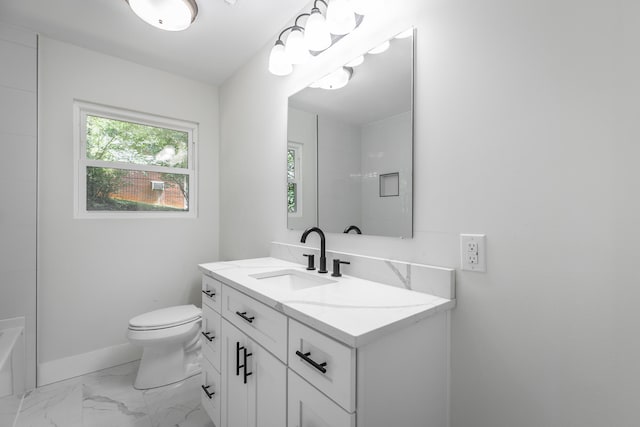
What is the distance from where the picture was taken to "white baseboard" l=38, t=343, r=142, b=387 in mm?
1960

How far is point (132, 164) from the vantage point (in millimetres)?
2346

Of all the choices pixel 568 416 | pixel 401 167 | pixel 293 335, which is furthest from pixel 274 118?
pixel 568 416

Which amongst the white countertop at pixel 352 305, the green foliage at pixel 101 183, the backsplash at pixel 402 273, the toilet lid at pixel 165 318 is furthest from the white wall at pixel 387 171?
the green foliage at pixel 101 183

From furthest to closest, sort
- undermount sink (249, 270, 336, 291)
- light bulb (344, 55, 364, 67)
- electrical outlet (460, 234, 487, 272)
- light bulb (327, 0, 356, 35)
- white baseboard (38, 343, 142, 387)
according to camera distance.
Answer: white baseboard (38, 343, 142, 387) → undermount sink (249, 270, 336, 291) → light bulb (344, 55, 364, 67) → light bulb (327, 0, 356, 35) → electrical outlet (460, 234, 487, 272)

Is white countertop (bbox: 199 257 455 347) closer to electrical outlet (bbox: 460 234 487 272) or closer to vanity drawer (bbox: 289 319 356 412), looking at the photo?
vanity drawer (bbox: 289 319 356 412)

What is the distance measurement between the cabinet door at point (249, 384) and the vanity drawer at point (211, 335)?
8cm

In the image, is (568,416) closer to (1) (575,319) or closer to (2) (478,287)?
(1) (575,319)

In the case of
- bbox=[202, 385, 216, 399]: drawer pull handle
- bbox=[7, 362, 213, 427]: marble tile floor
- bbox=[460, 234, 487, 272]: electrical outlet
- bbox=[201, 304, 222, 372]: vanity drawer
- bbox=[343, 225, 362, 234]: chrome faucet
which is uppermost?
bbox=[343, 225, 362, 234]: chrome faucet

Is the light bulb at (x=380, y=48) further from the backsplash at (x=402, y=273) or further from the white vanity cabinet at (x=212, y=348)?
the white vanity cabinet at (x=212, y=348)

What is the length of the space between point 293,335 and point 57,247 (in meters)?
2.11

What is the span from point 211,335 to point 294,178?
39.0 inches

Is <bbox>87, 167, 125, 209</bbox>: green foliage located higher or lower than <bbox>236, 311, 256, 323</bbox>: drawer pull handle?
higher

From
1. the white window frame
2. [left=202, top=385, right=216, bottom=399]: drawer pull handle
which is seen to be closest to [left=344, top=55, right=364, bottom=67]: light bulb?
the white window frame

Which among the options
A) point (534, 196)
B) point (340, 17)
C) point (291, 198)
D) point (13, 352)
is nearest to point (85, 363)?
point (13, 352)
